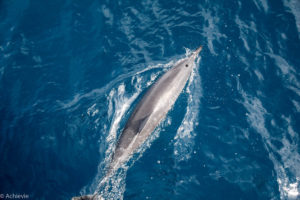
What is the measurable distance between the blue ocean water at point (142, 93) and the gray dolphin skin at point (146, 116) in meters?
0.41

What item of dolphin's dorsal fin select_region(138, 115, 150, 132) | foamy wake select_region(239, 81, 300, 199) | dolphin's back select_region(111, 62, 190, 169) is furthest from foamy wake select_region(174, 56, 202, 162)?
foamy wake select_region(239, 81, 300, 199)

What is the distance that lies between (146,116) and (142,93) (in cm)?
163

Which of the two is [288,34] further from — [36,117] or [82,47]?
[36,117]

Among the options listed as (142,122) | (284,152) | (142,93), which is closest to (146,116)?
(142,122)

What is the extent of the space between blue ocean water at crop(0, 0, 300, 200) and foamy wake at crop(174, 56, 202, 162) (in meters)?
0.04

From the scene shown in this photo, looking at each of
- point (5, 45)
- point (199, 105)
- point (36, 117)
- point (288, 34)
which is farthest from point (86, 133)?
point (288, 34)

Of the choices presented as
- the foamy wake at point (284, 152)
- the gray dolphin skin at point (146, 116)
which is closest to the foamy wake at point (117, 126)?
the gray dolphin skin at point (146, 116)

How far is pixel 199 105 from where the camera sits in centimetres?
791

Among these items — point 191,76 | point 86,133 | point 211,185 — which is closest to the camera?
point 211,185

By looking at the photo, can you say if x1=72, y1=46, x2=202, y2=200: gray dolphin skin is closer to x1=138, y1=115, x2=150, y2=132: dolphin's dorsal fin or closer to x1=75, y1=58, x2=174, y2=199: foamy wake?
x1=138, y1=115, x2=150, y2=132: dolphin's dorsal fin

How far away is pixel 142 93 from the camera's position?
8234 millimetres

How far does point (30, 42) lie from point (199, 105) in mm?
8006

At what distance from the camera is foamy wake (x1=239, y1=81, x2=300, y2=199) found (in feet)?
22.1

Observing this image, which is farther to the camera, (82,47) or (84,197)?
(82,47)
